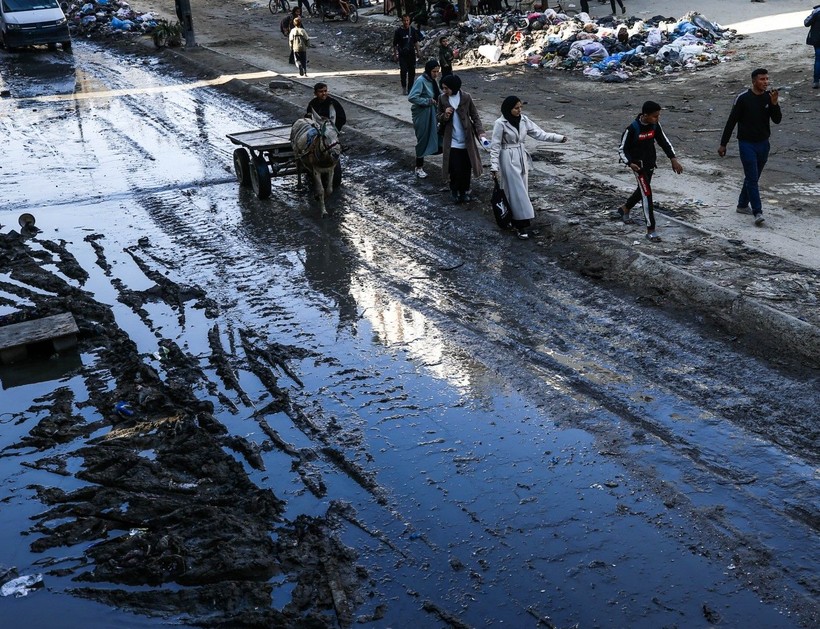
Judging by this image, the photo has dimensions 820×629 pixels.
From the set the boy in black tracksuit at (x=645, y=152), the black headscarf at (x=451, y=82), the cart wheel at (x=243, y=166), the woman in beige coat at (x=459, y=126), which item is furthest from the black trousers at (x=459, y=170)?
the cart wheel at (x=243, y=166)

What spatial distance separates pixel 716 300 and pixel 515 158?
3.37 metres

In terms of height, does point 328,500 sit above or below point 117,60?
below

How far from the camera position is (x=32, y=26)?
32.4 m

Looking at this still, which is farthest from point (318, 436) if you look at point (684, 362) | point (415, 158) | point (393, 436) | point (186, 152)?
point (186, 152)

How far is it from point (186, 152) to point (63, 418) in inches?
419

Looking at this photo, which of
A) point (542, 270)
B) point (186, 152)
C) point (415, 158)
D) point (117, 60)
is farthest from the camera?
point (117, 60)

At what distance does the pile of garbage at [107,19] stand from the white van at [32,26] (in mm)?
3582

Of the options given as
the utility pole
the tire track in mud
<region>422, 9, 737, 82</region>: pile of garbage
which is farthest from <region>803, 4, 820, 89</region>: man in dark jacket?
the utility pole

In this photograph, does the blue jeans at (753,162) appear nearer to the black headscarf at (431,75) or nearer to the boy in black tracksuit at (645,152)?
the boy in black tracksuit at (645,152)

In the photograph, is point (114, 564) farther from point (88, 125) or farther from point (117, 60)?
point (117, 60)

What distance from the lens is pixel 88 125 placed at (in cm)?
2117

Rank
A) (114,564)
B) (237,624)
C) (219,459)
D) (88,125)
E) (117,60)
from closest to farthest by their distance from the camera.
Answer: (237,624), (114,564), (219,459), (88,125), (117,60)

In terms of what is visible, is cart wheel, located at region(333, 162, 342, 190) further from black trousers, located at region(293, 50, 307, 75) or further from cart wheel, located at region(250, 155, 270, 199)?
black trousers, located at region(293, 50, 307, 75)

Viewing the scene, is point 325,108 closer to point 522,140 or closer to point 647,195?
point 522,140
